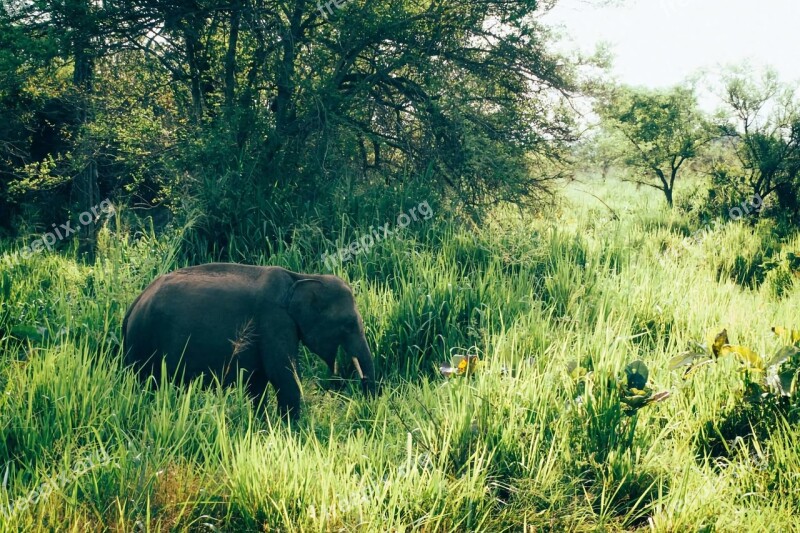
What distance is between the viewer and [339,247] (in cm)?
659

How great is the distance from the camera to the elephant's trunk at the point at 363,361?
4004 millimetres

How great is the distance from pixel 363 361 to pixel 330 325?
30 cm

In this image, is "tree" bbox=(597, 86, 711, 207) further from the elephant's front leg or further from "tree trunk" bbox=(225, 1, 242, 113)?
the elephant's front leg

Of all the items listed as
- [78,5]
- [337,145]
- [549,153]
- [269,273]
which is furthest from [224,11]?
[269,273]

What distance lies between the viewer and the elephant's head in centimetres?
404

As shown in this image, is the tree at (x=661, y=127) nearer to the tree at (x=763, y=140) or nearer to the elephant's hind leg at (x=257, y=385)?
the tree at (x=763, y=140)

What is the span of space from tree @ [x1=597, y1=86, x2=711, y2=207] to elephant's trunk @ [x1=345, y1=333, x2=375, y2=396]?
11.1 metres

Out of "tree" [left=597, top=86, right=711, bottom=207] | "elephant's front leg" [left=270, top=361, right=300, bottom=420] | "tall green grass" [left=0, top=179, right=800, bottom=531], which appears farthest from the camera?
"tree" [left=597, top=86, right=711, bottom=207]

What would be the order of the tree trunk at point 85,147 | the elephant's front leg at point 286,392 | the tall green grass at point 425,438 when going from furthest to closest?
the tree trunk at point 85,147 < the elephant's front leg at point 286,392 < the tall green grass at point 425,438

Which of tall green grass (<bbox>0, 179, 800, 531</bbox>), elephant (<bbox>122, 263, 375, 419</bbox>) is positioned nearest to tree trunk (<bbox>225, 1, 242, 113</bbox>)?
tall green grass (<bbox>0, 179, 800, 531</bbox>)

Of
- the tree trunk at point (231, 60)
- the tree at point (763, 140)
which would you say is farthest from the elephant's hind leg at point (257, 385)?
the tree at point (763, 140)

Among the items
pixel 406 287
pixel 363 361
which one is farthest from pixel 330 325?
pixel 406 287

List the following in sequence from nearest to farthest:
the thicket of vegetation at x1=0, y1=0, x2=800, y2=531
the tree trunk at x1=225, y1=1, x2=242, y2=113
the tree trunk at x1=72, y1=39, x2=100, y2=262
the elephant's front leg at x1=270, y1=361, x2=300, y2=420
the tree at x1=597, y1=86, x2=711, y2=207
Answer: the thicket of vegetation at x1=0, y1=0, x2=800, y2=531
the elephant's front leg at x1=270, y1=361, x2=300, y2=420
the tree trunk at x1=225, y1=1, x2=242, y2=113
the tree trunk at x1=72, y1=39, x2=100, y2=262
the tree at x1=597, y1=86, x2=711, y2=207

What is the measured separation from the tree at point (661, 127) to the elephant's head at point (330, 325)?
1103 cm
